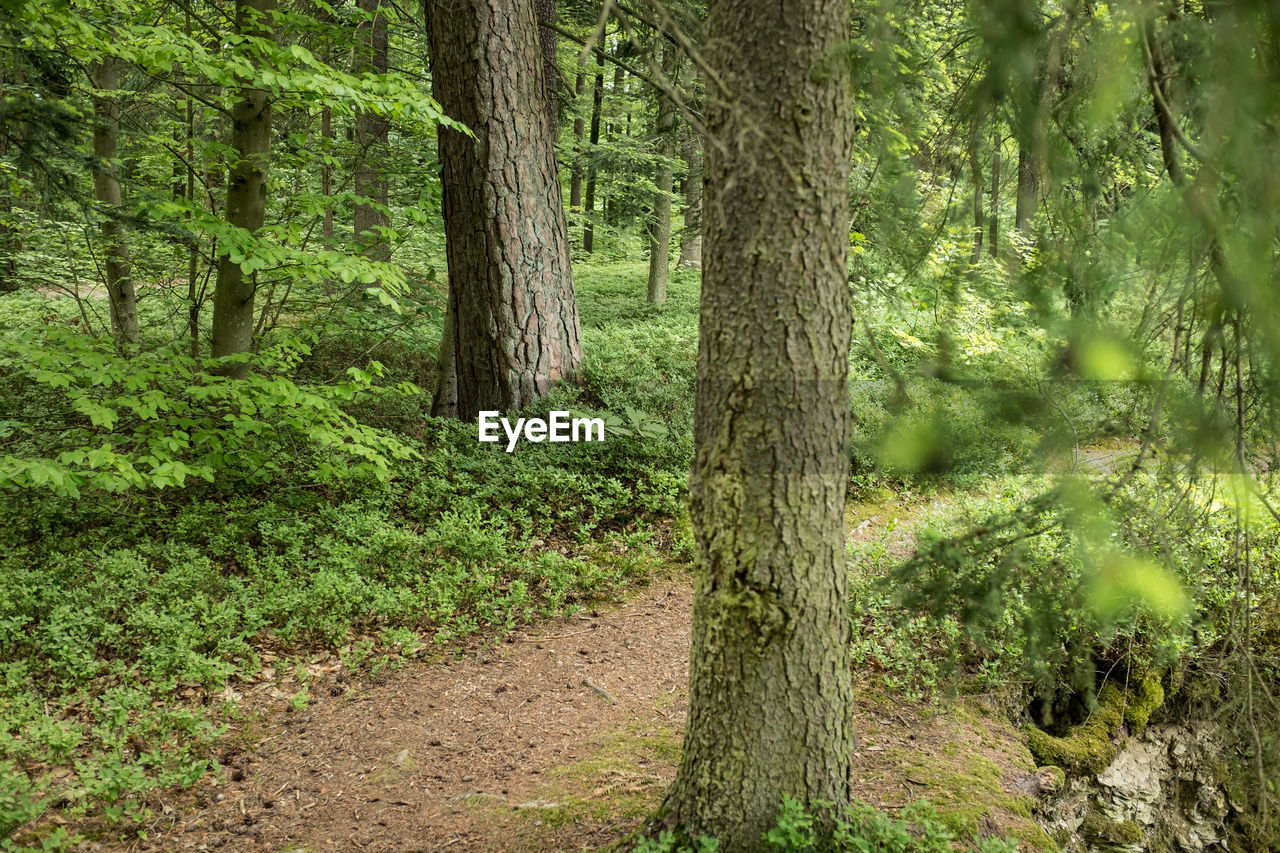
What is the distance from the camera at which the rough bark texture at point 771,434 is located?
2334 millimetres

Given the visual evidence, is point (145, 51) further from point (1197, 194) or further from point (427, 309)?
point (1197, 194)

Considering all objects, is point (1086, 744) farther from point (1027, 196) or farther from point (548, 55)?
point (548, 55)

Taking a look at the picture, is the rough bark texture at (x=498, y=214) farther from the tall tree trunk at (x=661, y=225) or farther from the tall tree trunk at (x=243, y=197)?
the tall tree trunk at (x=661, y=225)

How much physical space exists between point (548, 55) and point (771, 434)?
7395 mm

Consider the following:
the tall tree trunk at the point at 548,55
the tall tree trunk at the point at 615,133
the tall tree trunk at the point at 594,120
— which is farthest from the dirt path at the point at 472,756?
the tall tree trunk at the point at 594,120

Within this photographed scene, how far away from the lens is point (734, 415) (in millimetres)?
2541

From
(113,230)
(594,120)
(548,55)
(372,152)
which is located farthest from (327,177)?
(594,120)

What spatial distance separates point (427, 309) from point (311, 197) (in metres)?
1.92

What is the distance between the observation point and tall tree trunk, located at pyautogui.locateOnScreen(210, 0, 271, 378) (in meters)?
6.34

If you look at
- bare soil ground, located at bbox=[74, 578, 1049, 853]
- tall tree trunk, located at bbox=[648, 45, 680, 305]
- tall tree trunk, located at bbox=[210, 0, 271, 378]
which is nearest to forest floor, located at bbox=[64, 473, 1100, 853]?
bare soil ground, located at bbox=[74, 578, 1049, 853]

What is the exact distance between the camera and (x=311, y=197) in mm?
6023

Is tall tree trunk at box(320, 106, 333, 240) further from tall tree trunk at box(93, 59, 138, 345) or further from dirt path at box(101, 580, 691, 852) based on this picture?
dirt path at box(101, 580, 691, 852)

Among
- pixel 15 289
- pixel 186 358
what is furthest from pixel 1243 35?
pixel 15 289

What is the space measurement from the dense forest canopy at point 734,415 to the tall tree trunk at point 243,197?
0.14 ft
